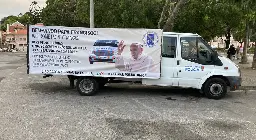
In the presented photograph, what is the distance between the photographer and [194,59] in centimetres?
913

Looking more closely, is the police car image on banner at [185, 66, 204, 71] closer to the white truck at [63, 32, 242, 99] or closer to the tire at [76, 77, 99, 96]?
the white truck at [63, 32, 242, 99]

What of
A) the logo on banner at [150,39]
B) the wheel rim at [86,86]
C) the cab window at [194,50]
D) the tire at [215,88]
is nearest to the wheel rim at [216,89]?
the tire at [215,88]

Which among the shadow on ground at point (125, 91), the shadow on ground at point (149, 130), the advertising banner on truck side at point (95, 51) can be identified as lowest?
the shadow on ground at point (149, 130)

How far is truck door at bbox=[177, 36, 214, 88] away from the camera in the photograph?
9133mm

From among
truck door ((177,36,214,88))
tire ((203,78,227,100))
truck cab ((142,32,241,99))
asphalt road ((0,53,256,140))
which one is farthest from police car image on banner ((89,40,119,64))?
tire ((203,78,227,100))

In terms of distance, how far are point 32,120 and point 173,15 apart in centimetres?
811

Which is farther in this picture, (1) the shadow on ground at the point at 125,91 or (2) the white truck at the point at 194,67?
(1) the shadow on ground at the point at 125,91

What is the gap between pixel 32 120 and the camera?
21.3 feet

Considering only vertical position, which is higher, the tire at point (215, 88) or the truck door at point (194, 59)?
the truck door at point (194, 59)

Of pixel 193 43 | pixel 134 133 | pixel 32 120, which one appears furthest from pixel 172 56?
pixel 32 120

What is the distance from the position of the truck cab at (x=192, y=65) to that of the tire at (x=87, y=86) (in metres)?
1.80

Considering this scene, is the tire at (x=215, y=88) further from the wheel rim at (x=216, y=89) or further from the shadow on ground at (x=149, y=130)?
the shadow on ground at (x=149, y=130)

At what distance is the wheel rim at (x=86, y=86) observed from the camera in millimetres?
9406

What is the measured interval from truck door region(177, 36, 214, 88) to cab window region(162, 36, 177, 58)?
0.21 m
